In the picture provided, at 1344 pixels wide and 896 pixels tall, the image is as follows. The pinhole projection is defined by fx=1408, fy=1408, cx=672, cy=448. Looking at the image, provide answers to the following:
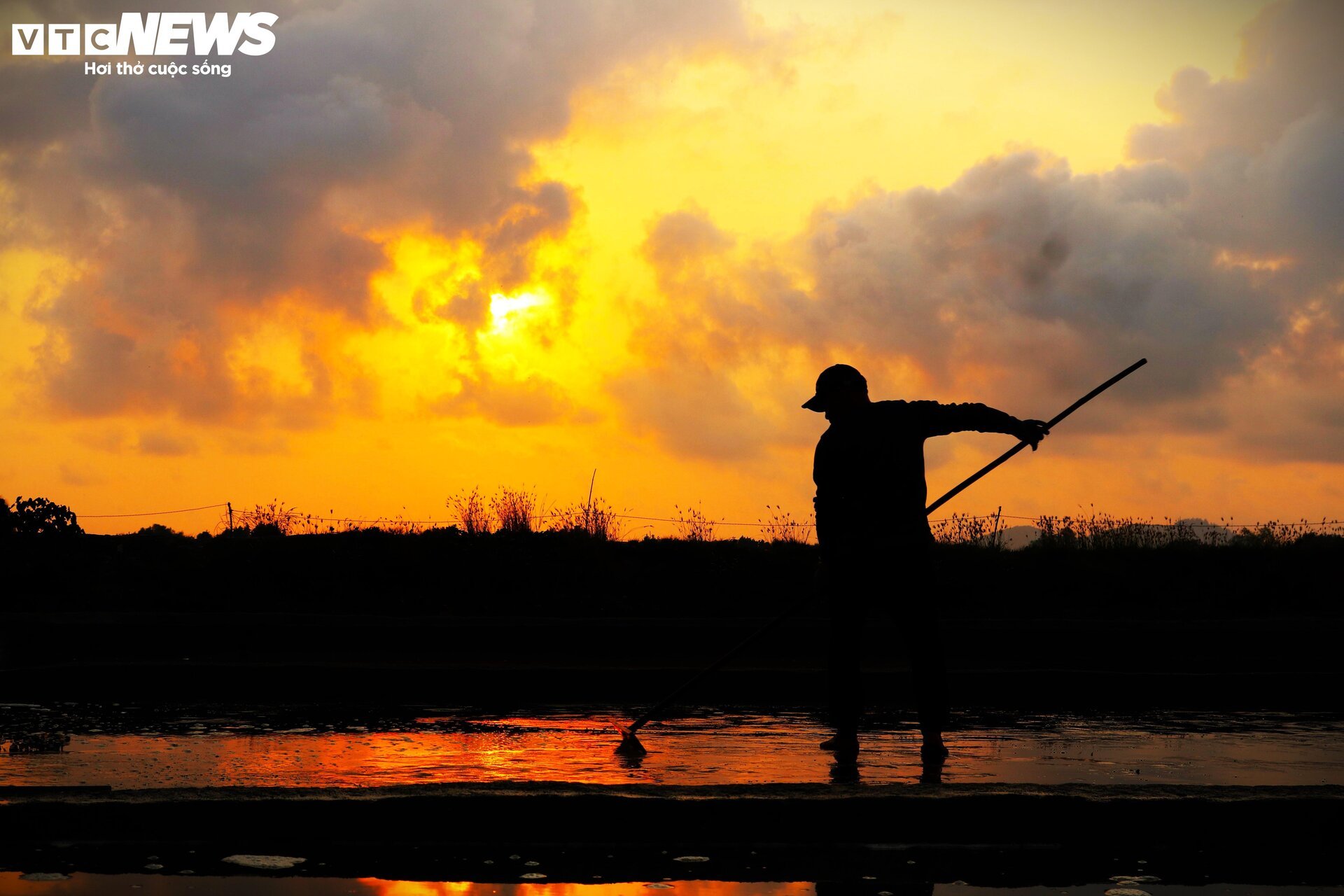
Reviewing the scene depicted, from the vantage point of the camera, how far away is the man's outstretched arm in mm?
6852

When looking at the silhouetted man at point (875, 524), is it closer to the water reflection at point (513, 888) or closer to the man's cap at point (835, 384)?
the man's cap at point (835, 384)

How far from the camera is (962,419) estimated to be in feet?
22.5

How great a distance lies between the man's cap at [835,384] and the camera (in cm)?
692

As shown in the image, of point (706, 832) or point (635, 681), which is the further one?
point (635, 681)

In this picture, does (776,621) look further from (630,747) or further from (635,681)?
(635,681)

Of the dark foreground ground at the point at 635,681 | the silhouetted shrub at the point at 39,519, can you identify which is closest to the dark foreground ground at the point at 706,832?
the dark foreground ground at the point at 635,681

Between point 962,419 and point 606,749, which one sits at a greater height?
point 962,419

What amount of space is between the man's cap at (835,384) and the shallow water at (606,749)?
67.5 inches

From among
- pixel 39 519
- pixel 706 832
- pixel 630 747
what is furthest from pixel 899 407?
pixel 39 519

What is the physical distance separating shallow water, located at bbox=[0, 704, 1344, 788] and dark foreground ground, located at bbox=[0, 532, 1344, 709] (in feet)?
2.92

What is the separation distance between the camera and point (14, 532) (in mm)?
15625

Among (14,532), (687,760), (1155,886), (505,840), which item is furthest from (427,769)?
(14,532)

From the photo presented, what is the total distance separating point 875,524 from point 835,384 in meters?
0.72

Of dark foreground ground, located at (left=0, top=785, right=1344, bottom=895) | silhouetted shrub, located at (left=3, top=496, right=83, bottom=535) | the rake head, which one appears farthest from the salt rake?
silhouetted shrub, located at (left=3, top=496, right=83, bottom=535)
